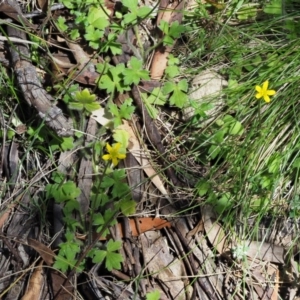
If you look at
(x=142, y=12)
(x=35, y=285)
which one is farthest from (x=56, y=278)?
(x=142, y=12)

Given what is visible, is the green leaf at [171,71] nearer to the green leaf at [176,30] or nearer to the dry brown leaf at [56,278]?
the green leaf at [176,30]

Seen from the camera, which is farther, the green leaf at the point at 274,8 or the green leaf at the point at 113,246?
the green leaf at the point at 274,8

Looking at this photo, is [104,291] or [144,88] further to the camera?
[144,88]

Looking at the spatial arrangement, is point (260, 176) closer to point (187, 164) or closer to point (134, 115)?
point (187, 164)

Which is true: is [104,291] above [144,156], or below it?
below

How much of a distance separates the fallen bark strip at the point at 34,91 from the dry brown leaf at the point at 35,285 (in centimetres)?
61

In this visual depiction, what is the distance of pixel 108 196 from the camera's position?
261 cm

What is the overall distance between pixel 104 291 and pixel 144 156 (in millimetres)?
639

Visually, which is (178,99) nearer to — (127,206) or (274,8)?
(127,206)

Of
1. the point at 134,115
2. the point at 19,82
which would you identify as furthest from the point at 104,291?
the point at 19,82

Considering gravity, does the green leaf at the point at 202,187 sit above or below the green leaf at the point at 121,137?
below

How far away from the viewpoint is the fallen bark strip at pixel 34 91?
8.52 feet

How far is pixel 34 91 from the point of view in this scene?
2648 millimetres

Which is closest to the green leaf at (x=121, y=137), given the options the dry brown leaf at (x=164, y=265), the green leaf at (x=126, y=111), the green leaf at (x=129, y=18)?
the green leaf at (x=126, y=111)
